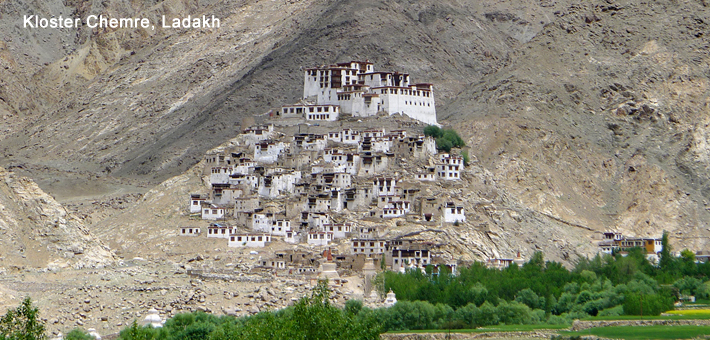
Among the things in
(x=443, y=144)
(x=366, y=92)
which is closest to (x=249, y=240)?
(x=443, y=144)

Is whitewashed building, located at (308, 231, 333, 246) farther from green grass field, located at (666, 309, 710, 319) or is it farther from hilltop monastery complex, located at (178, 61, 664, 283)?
green grass field, located at (666, 309, 710, 319)

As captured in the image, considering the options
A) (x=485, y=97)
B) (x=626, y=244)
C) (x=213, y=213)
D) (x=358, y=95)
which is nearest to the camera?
(x=213, y=213)

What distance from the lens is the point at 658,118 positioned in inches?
5103

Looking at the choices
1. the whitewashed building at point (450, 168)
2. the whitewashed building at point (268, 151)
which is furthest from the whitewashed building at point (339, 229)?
the whitewashed building at point (268, 151)

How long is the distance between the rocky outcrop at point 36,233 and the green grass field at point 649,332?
27.2 m

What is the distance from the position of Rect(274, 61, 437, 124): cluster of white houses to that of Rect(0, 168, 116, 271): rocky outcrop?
1325 inches

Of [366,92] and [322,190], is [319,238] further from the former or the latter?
[366,92]

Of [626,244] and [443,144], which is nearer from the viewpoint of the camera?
[626,244]

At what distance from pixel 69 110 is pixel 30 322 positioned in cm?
11574

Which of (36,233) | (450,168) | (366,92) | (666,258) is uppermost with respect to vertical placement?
(366,92)

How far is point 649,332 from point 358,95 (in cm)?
5210

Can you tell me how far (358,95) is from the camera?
11912 centimetres

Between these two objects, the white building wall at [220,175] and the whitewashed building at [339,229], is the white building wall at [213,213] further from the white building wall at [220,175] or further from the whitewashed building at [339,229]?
the whitewashed building at [339,229]

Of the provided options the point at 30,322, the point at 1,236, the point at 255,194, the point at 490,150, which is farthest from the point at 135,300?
the point at 490,150
